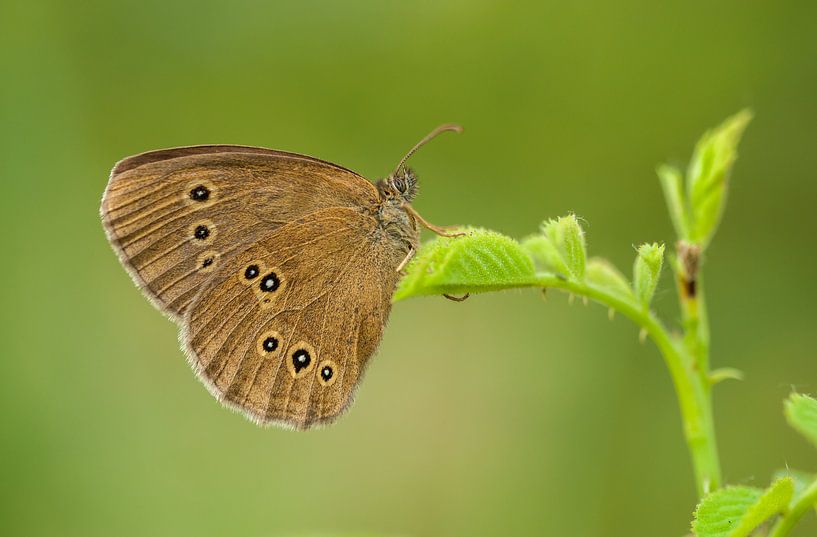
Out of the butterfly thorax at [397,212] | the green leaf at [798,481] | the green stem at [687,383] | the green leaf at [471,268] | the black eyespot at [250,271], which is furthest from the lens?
the butterfly thorax at [397,212]

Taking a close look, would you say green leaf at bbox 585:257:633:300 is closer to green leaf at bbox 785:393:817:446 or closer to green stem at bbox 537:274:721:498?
green stem at bbox 537:274:721:498

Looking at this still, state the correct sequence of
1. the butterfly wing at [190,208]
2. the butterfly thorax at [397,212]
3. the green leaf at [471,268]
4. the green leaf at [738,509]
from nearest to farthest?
the green leaf at [738,509] → the green leaf at [471,268] → the butterfly wing at [190,208] → the butterfly thorax at [397,212]

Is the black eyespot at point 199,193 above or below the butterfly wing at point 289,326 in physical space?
above

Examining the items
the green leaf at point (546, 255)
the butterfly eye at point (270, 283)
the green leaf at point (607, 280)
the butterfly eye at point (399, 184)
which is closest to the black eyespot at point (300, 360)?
the butterfly eye at point (270, 283)

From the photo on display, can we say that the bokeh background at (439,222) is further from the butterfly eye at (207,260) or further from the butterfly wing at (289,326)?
the butterfly eye at (207,260)

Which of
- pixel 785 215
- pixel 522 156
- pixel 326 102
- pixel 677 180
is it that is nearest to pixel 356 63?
pixel 326 102

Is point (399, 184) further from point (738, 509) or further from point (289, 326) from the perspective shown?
point (738, 509)

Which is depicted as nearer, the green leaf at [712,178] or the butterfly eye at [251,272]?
the green leaf at [712,178]

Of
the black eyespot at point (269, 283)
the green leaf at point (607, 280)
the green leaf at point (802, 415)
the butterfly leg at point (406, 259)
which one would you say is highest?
the butterfly leg at point (406, 259)
